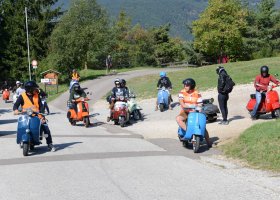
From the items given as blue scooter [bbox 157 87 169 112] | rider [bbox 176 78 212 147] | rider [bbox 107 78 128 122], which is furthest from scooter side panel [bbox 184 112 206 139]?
blue scooter [bbox 157 87 169 112]

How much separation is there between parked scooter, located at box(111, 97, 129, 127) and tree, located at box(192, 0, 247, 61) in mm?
41489

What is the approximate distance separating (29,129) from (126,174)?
351 cm

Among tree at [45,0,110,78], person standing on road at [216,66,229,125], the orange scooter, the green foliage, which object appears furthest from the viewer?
the green foliage

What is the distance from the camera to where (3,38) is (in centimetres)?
5809

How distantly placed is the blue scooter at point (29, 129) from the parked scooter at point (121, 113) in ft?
20.0

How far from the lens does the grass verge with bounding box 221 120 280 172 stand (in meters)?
9.34

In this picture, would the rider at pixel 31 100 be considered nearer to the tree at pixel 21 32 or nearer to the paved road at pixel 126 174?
the paved road at pixel 126 174

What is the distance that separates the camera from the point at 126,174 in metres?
8.66

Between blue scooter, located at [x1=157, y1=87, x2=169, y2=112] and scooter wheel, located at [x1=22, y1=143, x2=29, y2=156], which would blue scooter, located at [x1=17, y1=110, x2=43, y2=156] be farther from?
blue scooter, located at [x1=157, y1=87, x2=169, y2=112]

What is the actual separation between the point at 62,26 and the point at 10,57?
14173 millimetres

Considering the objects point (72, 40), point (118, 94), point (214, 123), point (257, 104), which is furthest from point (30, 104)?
point (72, 40)

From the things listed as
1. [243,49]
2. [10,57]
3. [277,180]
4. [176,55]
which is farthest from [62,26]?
[277,180]

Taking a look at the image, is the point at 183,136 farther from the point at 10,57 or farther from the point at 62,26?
the point at 10,57

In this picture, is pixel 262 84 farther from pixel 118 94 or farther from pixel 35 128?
pixel 35 128
